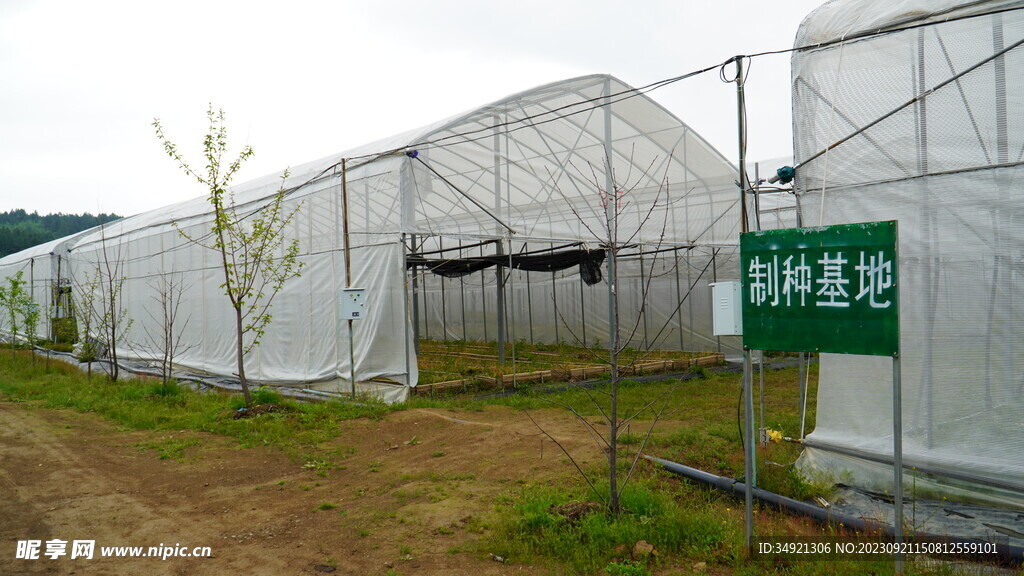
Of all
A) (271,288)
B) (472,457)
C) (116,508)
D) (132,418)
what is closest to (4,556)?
(116,508)

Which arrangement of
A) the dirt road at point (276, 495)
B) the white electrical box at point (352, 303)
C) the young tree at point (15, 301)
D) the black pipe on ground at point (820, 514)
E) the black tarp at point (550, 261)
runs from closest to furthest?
the black pipe on ground at point (820, 514)
the dirt road at point (276, 495)
the white electrical box at point (352, 303)
the black tarp at point (550, 261)
the young tree at point (15, 301)

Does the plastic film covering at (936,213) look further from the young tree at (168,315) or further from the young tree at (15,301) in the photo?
the young tree at (15,301)

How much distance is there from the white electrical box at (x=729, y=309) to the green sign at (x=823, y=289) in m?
0.79

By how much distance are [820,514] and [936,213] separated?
2597mm

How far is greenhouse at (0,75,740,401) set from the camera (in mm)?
10977

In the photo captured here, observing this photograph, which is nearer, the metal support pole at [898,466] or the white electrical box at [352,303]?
the metal support pole at [898,466]

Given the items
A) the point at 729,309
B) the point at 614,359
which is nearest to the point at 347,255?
the point at 614,359

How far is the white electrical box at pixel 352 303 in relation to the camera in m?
10.1

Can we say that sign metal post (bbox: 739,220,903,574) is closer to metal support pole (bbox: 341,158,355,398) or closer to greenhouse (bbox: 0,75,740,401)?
greenhouse (bbox: 0,75,740,401)

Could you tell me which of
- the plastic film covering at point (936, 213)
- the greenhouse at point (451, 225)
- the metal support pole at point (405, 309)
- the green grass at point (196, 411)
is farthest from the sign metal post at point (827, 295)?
the metal support pole at point (405, 309)

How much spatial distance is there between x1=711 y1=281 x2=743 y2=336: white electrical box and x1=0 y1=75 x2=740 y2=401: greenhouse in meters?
3.22

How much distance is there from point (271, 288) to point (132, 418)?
4244 mm

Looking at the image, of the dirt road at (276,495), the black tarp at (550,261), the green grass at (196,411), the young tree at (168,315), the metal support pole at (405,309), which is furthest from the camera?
the young tree at (168,315)

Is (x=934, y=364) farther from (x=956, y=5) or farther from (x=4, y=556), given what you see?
(x=4, y=556)
